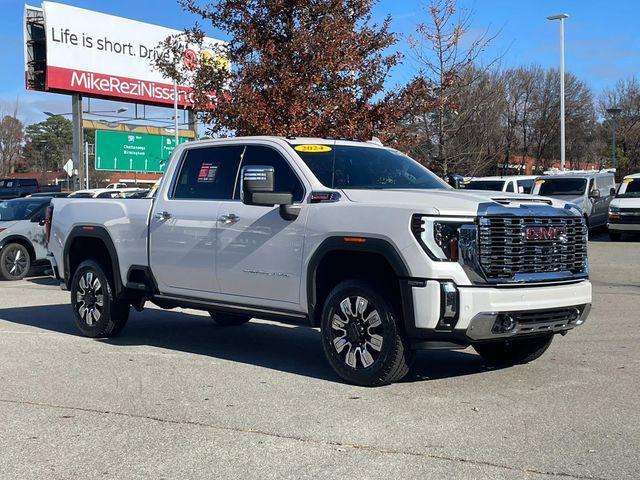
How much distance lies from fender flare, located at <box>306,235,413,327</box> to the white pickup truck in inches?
0.5

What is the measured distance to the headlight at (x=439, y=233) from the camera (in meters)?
5.82

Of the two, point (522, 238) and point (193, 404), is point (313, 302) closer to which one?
point (193, 404)

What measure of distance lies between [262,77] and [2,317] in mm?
6206

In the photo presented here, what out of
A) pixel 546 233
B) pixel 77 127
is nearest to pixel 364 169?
pixel 546 233

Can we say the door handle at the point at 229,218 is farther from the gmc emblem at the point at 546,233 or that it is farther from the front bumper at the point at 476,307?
the gmc emblem at the point at 546,233

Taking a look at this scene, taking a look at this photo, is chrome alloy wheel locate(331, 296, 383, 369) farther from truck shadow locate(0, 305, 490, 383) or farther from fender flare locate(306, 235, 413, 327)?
truck shadow locate(0, 305, 490, 383)

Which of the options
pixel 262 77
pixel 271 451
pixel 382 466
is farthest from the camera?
pixel 262 77

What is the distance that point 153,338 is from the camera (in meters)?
8.98

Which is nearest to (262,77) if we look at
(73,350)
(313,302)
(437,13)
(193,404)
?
(437,13)

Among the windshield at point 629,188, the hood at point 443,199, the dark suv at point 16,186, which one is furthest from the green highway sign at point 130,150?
the hood at point 443,199

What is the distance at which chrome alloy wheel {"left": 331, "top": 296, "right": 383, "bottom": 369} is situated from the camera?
6.20 metres

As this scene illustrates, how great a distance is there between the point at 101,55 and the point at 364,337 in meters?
31.9

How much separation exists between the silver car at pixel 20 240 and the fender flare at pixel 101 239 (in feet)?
21.8

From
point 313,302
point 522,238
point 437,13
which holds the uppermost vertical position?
point 437,13
